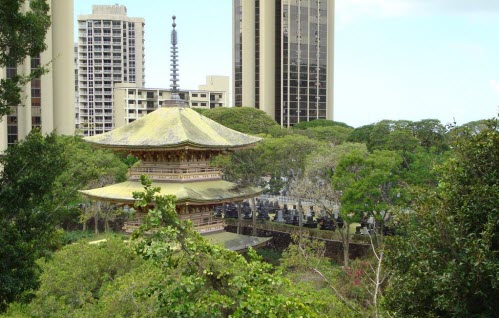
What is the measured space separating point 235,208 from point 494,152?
37516 mm

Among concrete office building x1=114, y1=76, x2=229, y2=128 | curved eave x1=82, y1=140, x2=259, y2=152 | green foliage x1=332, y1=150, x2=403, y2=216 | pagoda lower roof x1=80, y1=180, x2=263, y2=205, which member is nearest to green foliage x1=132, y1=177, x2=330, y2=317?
pagoda lower roof x1=80, y1=180, x2=263, y2=205

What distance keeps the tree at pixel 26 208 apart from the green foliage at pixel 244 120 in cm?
4363

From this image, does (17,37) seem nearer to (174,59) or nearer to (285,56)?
(174,59)

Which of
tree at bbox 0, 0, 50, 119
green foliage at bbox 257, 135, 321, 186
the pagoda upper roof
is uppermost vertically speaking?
tree at bbox 0, 0, 50, 119

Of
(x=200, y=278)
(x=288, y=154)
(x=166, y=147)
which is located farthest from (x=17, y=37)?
(x=288, y=154)

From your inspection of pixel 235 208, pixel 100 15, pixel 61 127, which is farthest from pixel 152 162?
pixel 100 15

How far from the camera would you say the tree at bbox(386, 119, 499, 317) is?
923 centimetres

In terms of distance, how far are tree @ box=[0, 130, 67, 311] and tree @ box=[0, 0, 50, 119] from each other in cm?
101

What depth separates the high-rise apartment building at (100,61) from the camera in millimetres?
104062

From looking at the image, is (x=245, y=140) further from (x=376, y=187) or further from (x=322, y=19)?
(x=322, y=19)

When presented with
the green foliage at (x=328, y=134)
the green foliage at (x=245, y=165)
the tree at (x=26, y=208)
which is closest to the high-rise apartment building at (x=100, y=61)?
the green foliage at (x=328, y=134)

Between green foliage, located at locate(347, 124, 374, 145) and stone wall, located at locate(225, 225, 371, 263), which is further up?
green foliage, located at locate(347, 124, 374, 145)

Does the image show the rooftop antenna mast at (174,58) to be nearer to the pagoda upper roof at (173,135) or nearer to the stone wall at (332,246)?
the pagoda upper roof at (173,135)

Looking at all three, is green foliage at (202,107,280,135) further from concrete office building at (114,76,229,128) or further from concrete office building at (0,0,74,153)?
concrete office building at (114,76,229,128)
